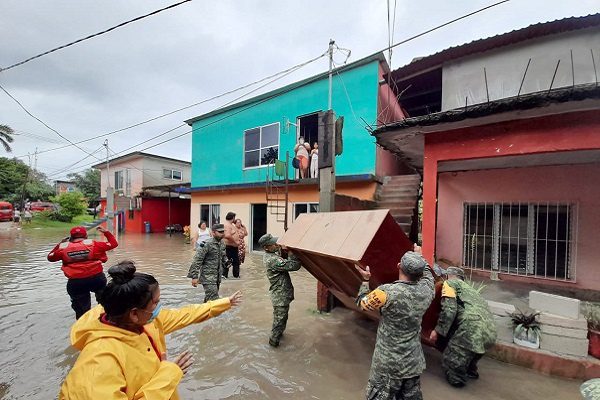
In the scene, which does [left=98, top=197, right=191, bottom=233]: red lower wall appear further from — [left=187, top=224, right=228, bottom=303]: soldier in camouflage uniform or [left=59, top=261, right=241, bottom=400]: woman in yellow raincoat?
[left=59, top=261, right=241, bottom=400]: woman in yellow raincoat

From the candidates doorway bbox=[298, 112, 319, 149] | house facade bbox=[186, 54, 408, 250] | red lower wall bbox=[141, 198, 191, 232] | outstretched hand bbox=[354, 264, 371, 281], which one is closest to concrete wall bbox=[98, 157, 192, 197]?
red lower wall bbox=[141, 198, 191, 232]

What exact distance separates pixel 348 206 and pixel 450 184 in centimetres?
310

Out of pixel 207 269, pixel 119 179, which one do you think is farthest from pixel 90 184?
pixel 207 269

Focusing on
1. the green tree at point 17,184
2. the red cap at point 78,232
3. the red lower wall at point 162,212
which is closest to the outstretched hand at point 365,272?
the red cap at point 78,232

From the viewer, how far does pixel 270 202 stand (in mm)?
11344

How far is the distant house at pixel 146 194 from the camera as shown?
2131 cm

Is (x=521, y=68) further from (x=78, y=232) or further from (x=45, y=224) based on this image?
(x=45, y=224)

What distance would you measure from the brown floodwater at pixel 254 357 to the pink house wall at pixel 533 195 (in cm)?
350

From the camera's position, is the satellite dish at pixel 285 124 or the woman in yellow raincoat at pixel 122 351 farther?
the satellite dish at pixel 285 124

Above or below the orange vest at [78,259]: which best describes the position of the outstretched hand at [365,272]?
above

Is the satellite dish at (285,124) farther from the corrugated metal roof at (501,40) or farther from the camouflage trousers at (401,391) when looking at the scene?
the camouflage trousers at (401,391)

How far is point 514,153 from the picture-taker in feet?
14.1

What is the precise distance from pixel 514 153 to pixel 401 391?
364cm

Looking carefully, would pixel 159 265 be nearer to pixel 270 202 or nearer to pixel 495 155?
pixel 270 202
